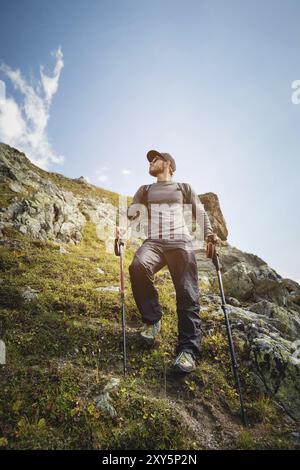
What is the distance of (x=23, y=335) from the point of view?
576cm

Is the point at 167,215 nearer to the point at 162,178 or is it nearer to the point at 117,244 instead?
the point at 162,178

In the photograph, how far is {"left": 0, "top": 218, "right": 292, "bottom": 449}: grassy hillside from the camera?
3760 mm

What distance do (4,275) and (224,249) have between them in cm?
1345

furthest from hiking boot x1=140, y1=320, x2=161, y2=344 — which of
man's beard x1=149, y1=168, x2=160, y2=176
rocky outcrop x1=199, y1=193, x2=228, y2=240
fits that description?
rocky outcrop x1=199, y1=193, x2=228, y2=240

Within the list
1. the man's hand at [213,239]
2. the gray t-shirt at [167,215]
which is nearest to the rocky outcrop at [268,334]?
the man's hand at [213,239]

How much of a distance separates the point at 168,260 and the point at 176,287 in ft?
2.10

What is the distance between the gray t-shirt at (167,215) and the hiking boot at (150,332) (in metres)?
1.70

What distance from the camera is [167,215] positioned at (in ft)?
21.4

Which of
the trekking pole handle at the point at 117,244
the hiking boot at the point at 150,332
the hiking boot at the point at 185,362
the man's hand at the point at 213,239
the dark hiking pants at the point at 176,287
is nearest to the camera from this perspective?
the hiking boot at the point at 185,362

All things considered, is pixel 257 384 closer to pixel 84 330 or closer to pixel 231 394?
pixel 231 394

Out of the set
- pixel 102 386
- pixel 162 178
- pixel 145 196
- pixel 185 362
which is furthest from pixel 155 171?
pixel 102 386

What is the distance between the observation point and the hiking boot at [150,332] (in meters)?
5.74

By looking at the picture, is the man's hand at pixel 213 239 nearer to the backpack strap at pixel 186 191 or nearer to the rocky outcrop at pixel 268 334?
the backpack strap at pixel 186 191
